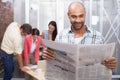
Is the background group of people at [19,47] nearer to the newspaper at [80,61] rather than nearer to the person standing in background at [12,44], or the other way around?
the person standing in background at [12,44]

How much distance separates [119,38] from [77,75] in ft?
19.8

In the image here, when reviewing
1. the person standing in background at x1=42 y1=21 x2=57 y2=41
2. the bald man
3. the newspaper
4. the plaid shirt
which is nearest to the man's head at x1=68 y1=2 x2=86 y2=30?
the bald man

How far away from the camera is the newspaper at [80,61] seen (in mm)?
1979

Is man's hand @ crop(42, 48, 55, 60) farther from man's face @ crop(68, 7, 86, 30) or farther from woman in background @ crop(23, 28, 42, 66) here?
woman in background @ crop(23, 28, 42, 66)

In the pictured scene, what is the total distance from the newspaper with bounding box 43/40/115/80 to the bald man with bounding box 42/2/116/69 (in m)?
0.10

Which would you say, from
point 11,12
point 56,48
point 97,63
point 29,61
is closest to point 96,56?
point 97,63

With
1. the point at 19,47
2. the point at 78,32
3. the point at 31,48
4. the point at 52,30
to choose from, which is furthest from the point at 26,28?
the point at 78,32

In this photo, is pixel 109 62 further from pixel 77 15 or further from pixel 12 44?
pixel 12 44

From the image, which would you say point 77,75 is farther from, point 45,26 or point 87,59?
point 45,26

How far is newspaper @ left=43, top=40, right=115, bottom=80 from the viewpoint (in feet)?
6.49

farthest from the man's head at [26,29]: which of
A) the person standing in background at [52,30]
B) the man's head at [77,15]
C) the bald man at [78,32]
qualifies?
the man's head at [77,15]

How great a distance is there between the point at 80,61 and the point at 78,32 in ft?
1.64

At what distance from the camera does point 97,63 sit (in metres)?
2.07

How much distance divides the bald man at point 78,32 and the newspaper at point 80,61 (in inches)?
4.1
